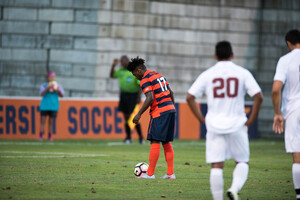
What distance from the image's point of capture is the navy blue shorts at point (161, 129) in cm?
936

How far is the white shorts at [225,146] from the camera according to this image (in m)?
6.70

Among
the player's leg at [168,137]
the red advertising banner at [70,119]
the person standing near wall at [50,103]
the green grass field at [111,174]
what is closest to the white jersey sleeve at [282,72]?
the green grass field at [111,174]

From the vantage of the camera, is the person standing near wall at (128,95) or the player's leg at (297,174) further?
the person standing near wall at (128,95)

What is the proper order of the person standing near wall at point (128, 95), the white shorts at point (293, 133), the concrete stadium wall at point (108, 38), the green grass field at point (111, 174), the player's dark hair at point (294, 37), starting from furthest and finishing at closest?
the concrete stadium wall at point (108, 38) → the person standing near wall at point (128, 95) → the green grass field at point (111, 174) → the player's dark hair at point (294, 37) → the white shorts at point (293, 133)

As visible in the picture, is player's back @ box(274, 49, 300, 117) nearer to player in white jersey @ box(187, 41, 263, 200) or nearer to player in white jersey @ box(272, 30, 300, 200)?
player in white jersey @ box(272, 30, 300, 200)

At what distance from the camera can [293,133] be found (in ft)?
23.9

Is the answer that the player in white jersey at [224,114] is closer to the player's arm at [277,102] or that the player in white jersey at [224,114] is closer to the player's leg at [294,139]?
the player's arm at [277,102]

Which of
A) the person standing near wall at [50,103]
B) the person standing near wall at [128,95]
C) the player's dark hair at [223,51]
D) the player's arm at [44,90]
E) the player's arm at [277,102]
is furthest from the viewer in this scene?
the player's arm at [44,90]

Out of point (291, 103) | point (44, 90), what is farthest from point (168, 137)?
point (44, 90)

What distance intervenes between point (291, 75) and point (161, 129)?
255 centimetres

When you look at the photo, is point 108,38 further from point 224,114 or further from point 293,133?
point 224,114

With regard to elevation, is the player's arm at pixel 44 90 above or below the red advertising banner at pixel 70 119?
above

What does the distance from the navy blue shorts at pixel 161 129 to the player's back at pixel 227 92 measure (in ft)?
8.60

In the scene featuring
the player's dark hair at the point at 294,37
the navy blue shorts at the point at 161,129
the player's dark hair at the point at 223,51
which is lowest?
the navy blue shorts at the point at 161,129
